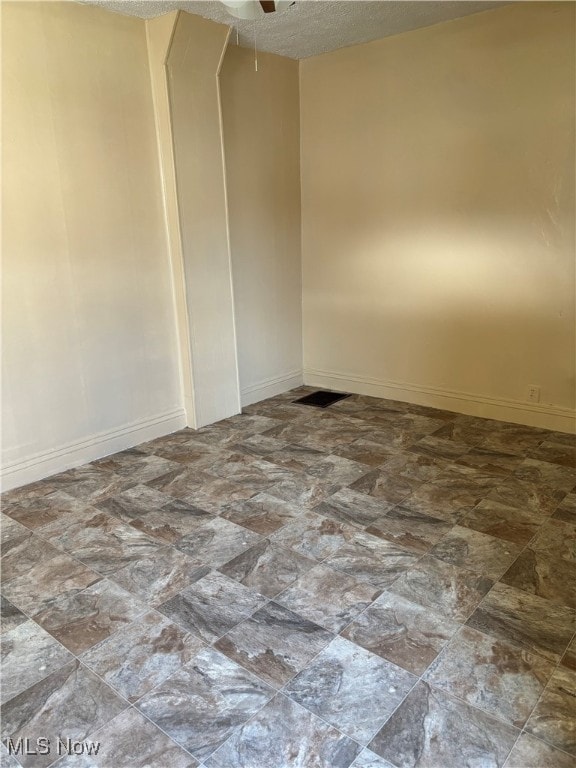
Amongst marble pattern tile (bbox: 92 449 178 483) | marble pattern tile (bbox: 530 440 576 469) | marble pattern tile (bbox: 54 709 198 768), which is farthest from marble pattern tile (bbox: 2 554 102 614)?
marble pattern tile (bbox: 530 440 576 469)

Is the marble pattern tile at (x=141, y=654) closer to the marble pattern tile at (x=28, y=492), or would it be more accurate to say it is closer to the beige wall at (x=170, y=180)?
the marble pattern tile at (x=28, y=492)

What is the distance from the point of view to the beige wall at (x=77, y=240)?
2.74 metres

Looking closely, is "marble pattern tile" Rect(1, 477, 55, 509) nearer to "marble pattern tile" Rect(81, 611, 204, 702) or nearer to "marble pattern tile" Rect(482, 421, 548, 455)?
"marble pattern tile" Rect(81, 611, 204, 702)

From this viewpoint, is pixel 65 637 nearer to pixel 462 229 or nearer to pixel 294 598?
pixel 294 598

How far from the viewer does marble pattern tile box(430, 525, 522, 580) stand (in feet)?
7.04

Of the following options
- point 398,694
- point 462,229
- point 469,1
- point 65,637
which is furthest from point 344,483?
point 469,1

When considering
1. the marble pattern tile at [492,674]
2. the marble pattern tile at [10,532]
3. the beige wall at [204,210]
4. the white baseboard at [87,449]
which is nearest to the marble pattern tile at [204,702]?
the marble pattern tile at [492,674]

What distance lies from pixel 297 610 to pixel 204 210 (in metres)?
2.61

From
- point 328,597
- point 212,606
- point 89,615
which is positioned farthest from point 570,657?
point 89,615

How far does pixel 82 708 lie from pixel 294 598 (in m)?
0.79

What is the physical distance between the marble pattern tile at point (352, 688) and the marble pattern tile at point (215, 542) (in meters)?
0.68

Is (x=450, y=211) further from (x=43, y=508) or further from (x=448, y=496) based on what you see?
(x=43, y=508)

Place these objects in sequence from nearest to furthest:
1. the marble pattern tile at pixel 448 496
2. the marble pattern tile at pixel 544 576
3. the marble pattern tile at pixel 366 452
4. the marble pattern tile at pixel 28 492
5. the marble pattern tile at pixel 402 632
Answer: the marble pattern tile at pixel 402 632 → the marble pattern tile at pixel 544 576 → the marble pattern tile at pixel 448 496 → the marble pattern tile at pixel 28 492 → the marble pattern tile at pixel 366 452

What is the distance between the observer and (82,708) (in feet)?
5.08
